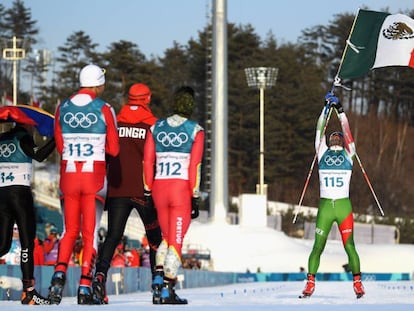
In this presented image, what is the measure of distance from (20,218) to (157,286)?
1.75 meters

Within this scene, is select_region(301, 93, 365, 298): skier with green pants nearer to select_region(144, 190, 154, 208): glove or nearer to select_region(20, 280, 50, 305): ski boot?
select_region(144, 190, 154, 208): glove

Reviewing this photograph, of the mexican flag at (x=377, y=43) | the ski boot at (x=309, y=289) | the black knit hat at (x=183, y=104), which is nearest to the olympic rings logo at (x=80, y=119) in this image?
the black knit hat at (x=183, y=104)

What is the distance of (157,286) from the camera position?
479 inches

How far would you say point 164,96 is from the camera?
90.1 metres

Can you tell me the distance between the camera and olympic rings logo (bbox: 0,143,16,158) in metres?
13.2

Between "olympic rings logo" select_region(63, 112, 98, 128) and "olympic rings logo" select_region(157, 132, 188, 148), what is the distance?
2.06ft

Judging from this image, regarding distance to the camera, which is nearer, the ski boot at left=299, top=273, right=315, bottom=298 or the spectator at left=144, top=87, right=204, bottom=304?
the spectator at left=144, top=87, right=204, bottom=304

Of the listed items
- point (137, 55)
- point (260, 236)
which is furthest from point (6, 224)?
point (137, 55)

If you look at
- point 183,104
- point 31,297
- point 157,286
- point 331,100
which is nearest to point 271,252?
point 331,100

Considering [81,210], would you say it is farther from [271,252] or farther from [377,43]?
[271,252]

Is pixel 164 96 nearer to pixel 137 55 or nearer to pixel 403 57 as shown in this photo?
pixel 137 55

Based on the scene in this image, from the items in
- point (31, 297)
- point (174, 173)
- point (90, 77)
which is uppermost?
point (90, 77)

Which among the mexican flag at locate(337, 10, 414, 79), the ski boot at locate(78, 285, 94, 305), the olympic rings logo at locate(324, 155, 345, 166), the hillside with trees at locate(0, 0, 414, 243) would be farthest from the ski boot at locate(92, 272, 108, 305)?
the hillside with trees at locate(0, 0, 414, 243)

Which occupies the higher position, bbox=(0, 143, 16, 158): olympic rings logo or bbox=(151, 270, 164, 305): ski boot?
bbox=(0, 143, 16, 158): olympic rings logo
